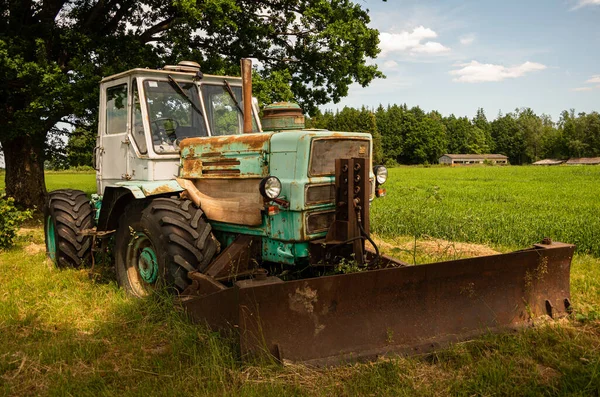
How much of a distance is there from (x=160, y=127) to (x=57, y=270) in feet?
8.62

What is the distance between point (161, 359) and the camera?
3.66 metres

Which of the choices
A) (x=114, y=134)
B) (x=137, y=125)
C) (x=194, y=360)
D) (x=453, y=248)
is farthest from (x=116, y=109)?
(x=453, y=248)

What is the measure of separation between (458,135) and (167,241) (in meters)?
118

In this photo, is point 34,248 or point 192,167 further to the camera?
point 34,248

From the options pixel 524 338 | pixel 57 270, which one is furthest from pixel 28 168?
pixel 524 338

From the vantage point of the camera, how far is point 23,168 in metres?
13.0

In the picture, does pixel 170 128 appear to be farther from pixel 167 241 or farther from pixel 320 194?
pixel 320 194

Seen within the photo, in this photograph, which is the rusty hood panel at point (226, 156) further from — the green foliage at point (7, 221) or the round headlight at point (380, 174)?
the green foliage at point (7, 221)

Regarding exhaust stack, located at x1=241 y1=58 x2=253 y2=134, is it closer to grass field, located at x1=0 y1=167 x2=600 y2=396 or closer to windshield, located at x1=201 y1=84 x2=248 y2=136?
windshield, located at x1=201 y1=84 x2=248 y2=136

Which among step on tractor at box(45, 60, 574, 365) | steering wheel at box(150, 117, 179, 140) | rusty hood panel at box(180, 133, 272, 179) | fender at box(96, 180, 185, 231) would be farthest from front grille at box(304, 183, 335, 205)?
steering wheel at box(150, 117, 179, 140)

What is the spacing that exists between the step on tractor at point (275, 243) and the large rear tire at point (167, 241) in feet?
0.05

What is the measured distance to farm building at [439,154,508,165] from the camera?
104500 mm

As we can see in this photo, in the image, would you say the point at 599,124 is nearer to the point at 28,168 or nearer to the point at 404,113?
the point at 404,113

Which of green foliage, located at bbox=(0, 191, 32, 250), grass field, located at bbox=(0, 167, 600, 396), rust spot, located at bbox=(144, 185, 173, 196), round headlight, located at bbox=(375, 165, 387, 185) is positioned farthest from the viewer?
green foliage, located at bbox=(0, 191, 32, 250)
